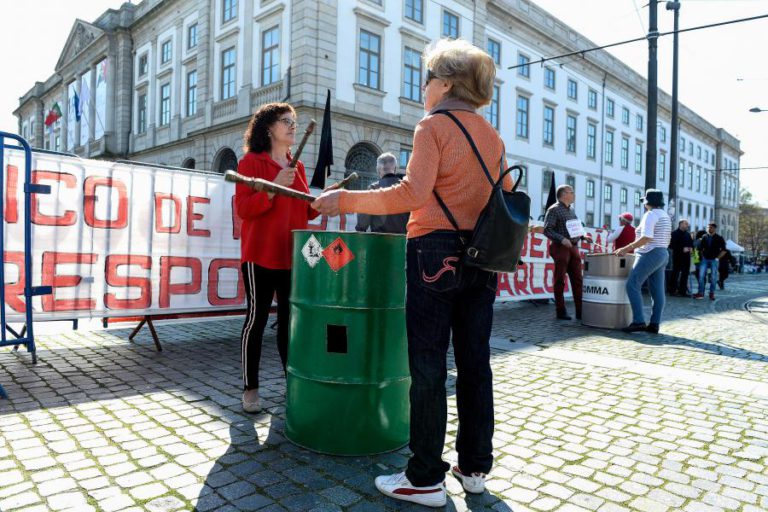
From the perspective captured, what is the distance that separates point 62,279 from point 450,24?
76.7ft

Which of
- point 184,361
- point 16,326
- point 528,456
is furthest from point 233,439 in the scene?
point 16,326

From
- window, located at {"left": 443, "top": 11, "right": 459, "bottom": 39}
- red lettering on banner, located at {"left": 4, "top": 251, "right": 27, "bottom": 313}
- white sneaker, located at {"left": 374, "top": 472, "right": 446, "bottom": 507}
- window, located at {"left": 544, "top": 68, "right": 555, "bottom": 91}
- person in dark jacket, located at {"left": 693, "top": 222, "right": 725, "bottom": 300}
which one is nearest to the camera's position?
white sneaker, located at {"left": 374, "top": 472, "right": 446, "bottom": 507}

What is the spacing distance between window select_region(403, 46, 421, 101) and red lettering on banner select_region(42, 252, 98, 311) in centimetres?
1922

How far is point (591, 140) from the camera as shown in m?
36.6

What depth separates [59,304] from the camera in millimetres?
4676

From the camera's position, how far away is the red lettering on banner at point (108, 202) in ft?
15.8

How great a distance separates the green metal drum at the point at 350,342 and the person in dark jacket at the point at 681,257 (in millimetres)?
12297

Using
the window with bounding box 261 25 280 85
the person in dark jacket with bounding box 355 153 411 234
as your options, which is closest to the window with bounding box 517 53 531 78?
the window with bounding box 261 25 280 85

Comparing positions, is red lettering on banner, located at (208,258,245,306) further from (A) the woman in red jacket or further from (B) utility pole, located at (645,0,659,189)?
(B) utility pole, located at (645,0,659,189)

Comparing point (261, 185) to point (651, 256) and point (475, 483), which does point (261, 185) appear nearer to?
point (475, 483)

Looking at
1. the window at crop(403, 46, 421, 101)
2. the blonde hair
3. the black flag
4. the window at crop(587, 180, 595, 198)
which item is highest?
the window at crop(403, 46, 421, 101)

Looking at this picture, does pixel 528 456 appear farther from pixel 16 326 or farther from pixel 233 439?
pixel 16 326

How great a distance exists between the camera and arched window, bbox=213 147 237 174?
77.8 feet

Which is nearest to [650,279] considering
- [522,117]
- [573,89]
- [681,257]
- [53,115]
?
[681,257]
